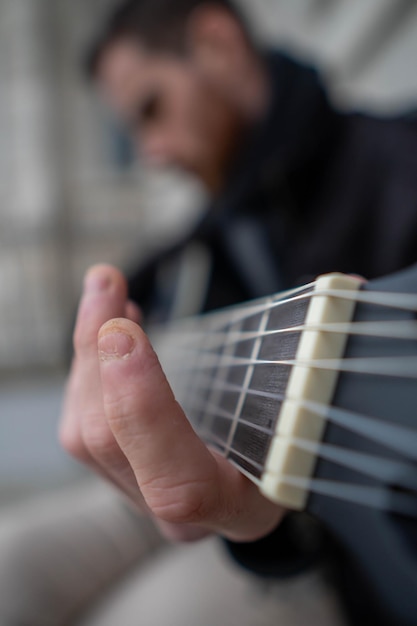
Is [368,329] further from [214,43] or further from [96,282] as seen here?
[214,43]

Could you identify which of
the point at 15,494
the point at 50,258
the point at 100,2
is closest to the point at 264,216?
the point at 15,494

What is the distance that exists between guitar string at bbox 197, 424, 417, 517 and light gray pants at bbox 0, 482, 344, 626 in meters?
0.30

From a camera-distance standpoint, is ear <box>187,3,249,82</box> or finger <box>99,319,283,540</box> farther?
ear <box>187,3,249,82</box>

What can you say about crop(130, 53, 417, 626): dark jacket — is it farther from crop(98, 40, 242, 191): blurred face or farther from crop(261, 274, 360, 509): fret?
crop(261, 274, 360, 509): fret

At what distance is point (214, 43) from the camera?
0.80m

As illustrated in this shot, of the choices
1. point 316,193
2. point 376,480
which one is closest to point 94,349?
point 376,480

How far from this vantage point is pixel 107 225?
94.3 inches

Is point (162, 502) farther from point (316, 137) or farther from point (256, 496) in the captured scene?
point (316, 137)

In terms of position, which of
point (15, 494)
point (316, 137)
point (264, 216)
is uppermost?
point (316, 137)

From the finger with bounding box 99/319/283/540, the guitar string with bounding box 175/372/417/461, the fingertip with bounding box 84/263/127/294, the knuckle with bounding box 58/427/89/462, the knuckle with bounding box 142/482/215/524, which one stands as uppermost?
the fingertip with bounding box 84/263/127/294

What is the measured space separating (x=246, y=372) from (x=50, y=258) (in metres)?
2.07

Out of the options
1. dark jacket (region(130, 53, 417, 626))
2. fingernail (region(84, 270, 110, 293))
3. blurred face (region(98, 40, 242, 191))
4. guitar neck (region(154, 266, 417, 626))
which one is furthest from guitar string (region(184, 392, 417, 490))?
blurred face (region(98, 40, 242, 191))

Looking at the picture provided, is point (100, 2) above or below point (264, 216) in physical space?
above

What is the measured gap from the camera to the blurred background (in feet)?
5.43
